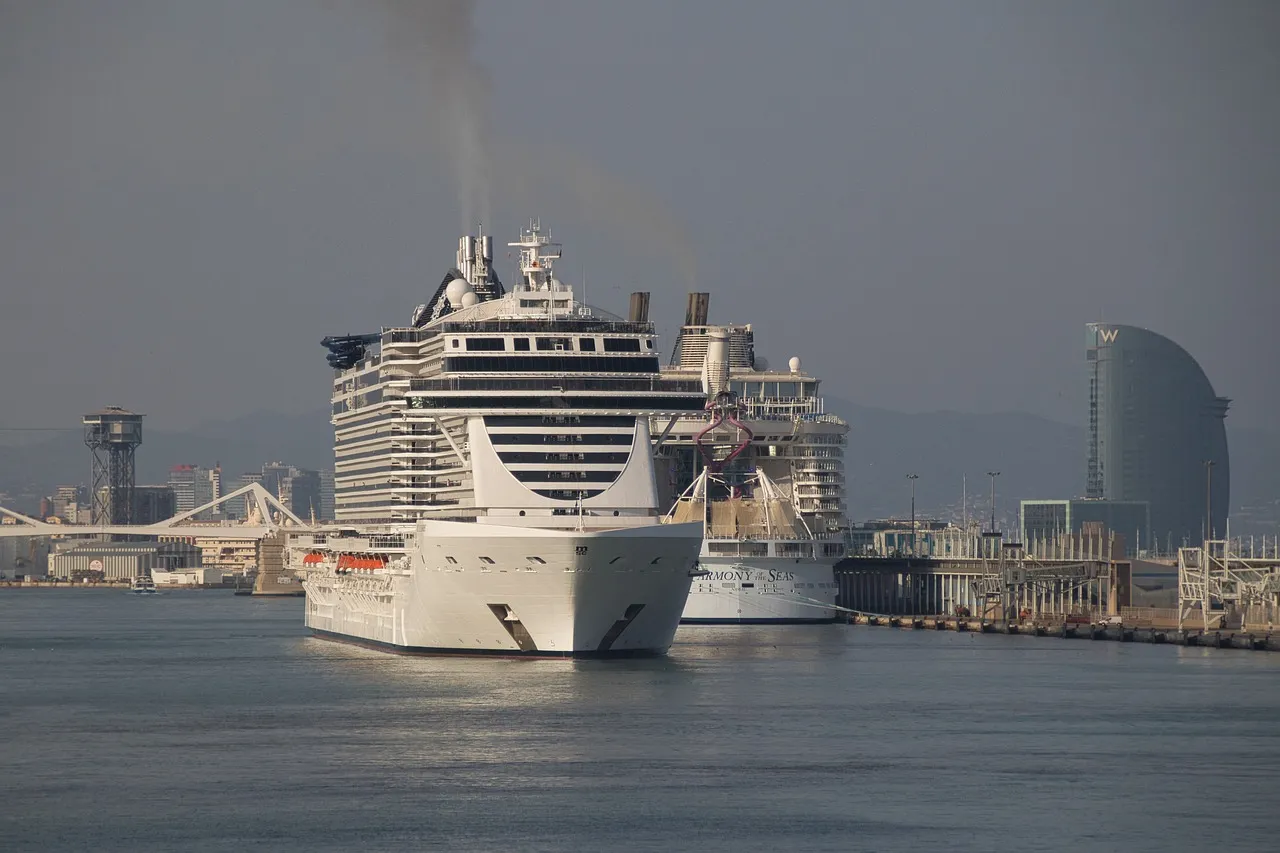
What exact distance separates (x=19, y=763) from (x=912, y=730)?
69.3ft

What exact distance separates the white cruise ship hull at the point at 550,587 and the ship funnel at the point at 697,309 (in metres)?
49.3

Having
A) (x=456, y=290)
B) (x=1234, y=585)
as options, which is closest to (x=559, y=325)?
(x=456, y=290)

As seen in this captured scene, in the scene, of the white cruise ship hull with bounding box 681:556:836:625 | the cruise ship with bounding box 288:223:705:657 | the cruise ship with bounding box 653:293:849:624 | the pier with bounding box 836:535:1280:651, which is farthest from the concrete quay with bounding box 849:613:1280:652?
the cruise ship with bounding box 288:223:705:657

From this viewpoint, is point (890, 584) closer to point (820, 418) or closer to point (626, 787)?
point (820, 418)

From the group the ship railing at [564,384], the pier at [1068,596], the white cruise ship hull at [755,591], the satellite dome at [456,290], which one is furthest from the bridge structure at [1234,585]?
the satellite dome at [456,290]

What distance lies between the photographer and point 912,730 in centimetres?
5372

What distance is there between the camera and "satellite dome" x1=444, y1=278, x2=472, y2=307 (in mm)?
87188

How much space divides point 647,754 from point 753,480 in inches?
2485

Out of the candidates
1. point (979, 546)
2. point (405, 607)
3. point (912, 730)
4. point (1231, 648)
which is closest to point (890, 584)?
point (979, 546)

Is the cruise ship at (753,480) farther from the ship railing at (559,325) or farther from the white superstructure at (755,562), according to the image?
the ship railing at (559,325)

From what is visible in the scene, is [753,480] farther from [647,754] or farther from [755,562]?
[647,754]

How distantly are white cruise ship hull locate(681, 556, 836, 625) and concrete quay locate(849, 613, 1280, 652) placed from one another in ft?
21.8

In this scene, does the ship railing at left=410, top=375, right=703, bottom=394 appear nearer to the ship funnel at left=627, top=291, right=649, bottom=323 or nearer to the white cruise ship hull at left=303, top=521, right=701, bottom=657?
the white cruise ship hull at left=303, top=521, right=701, bottom=657

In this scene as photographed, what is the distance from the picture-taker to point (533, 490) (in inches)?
2655
